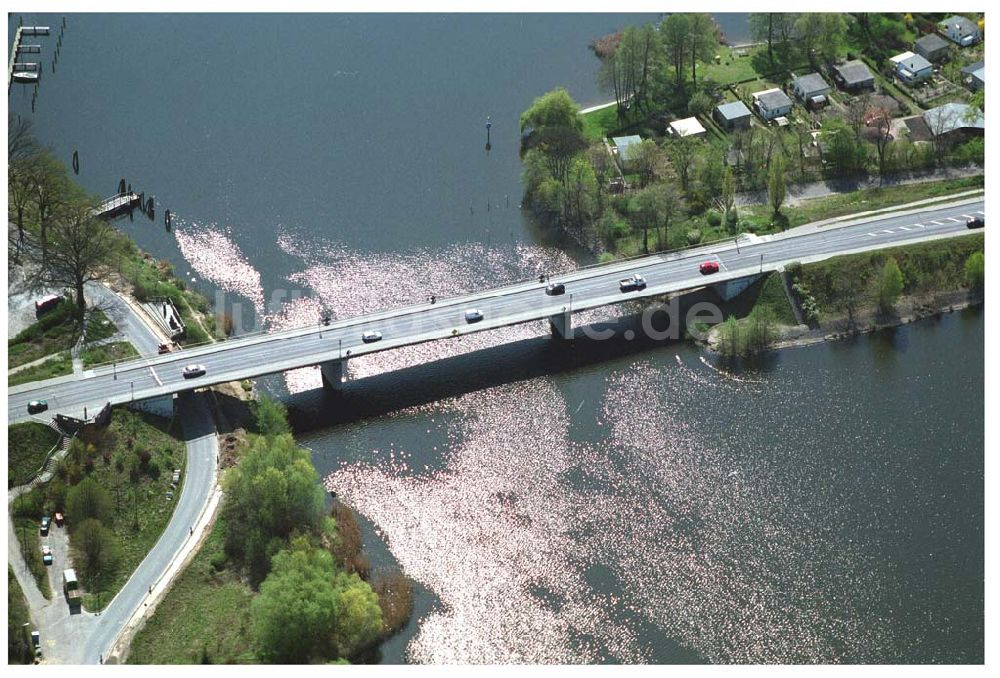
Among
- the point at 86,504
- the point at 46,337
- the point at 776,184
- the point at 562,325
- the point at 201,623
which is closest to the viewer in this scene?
the point at 201,623

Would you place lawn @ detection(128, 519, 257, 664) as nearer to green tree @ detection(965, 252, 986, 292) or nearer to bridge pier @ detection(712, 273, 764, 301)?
bridge pier @ detection(712, 273, 764, 301)

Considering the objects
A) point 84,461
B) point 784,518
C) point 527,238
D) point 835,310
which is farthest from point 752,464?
point 84,461

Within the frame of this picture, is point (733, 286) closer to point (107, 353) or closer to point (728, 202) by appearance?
point (728, 202)

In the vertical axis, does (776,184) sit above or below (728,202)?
above

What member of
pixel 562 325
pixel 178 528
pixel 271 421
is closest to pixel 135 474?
pixel 178 528

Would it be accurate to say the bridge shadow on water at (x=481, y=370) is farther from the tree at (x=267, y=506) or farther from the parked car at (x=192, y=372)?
the tree at (x=267, y=506)

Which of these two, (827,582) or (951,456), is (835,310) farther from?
(827,582)

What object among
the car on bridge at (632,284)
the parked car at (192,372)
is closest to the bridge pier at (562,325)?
the car on bridge at (632,284)
